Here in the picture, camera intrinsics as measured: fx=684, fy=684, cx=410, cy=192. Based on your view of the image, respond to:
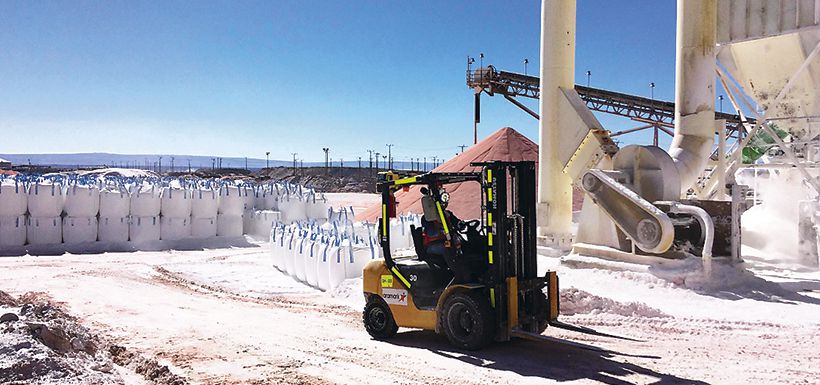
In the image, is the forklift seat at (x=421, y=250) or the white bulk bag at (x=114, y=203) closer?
the forklift seat at (x=421, y=250)

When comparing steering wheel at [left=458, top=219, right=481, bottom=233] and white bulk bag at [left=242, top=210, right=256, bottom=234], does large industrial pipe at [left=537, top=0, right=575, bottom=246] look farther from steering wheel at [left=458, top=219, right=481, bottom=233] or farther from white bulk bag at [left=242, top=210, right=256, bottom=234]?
white bulk bag at [left=242, top=210, right=256, bottom=234]

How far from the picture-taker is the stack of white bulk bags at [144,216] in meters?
18.7

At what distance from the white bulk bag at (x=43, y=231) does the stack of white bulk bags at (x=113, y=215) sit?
101 cm

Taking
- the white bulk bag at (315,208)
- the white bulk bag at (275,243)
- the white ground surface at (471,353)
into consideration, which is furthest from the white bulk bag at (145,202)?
the white bulk bag at (275,243)

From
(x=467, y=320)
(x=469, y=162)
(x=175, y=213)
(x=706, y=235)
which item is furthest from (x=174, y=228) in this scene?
(x=467, y=320)

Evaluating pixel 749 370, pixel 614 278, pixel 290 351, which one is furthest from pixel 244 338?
pixel 614 278

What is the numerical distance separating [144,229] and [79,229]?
5.28 ft

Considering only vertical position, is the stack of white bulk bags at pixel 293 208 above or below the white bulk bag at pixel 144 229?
above

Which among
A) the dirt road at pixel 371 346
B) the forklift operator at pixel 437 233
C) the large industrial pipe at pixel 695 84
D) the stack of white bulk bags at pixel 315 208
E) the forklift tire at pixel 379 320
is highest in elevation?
the large industrial pipe at pixel 695 84

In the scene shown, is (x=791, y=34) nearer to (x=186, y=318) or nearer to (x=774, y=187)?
(x=774, y=187)

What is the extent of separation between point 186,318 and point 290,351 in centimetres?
263

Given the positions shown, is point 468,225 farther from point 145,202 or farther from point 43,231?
point 43,231

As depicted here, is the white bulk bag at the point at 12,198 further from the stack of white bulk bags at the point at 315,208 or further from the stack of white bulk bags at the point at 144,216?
the stack of white bulk bags at the point at 315,208

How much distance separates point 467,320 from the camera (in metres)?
6.83
